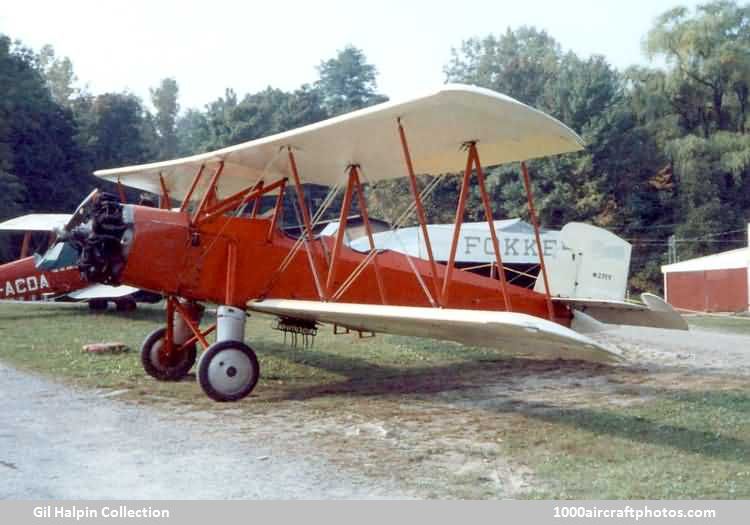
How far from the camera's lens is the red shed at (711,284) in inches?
1086

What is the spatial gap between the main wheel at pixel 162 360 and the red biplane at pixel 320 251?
0.01 meters

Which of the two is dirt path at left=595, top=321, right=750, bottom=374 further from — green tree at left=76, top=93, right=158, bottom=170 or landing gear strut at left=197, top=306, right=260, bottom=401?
green tree at left=76, top=93, right=158, bottom=170

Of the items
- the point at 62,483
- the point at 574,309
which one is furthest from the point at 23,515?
the point at 574,309

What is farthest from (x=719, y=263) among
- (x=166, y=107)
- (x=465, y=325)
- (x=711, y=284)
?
(x=166, y=107)

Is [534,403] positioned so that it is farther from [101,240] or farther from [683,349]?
[683,349]

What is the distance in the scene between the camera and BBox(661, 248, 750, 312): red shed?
27.6 meters

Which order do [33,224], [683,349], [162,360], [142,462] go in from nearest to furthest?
[142,462] → [162,360] → [683,349] → [33,224]

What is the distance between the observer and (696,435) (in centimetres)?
579

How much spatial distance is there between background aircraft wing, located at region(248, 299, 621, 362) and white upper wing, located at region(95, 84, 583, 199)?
1648mm

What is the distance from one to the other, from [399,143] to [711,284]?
76.9 ft

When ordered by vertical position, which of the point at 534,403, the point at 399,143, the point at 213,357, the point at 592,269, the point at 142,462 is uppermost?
the point at 399,143

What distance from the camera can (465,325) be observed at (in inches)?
231

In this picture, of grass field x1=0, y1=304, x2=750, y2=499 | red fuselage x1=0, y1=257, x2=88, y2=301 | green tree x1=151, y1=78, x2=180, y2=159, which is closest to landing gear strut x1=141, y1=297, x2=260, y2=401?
grass field x1=0, y1=304, x2=750, y2=499

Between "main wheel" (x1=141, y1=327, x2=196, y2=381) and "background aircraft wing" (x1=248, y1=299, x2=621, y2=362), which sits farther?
"main wheel" (x1=141, y1=327, x2=196, y2=381)
